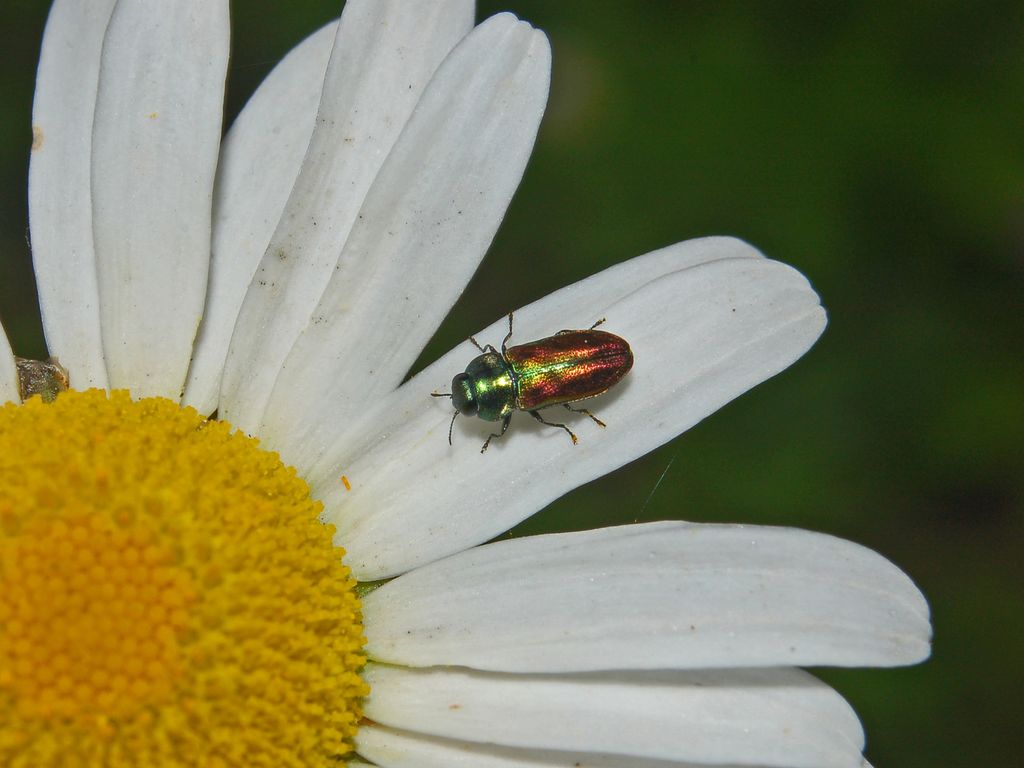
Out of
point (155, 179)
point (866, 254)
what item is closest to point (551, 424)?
point (155, 179)

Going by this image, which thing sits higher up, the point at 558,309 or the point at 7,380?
the point at 7,380

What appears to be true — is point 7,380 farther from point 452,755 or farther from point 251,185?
point 452,755

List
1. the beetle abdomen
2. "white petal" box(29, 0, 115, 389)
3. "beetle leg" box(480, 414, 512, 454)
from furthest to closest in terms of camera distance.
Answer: "white petal" box(29, 0, 115, 389), "beetle leg" box(480, 414, 512, 454), the beetle abdomen

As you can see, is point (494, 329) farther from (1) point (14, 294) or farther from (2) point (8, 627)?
(1) point (14, 294)

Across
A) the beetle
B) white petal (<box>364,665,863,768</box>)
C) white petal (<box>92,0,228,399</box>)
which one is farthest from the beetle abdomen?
white petal (<box>92,0,228,399</box>)

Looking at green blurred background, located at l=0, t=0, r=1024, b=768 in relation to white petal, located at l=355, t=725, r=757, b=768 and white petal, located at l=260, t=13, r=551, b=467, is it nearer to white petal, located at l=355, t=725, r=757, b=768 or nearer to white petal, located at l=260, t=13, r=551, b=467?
white petal, located at l=260, t=13, r=551, b=467

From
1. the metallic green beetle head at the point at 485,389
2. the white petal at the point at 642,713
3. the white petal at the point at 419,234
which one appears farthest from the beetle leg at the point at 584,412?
the white petal at the point at 642,713
